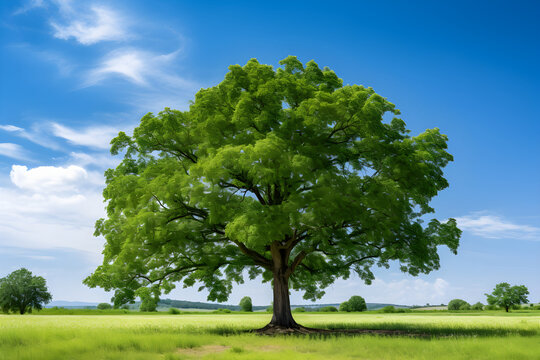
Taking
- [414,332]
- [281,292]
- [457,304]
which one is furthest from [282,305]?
[457,304]

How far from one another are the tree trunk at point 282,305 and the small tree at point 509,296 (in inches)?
3088

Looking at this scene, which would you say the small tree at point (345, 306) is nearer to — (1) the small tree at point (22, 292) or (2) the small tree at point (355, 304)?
(2) the small tree at point (355, 304)

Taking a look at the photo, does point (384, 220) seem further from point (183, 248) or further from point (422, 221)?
point (183, 248)

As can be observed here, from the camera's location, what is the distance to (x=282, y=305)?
81.1 feet

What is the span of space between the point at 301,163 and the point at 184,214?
8186mm

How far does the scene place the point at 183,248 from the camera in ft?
82.3

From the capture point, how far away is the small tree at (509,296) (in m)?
86.1

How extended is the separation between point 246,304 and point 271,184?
142 ft

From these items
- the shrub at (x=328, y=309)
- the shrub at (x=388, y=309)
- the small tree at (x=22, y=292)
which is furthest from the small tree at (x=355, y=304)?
the small tree at (x=22, y=292)

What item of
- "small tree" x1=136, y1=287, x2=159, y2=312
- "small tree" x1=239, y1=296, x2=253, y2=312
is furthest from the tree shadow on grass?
"small tree" x1=239, y1=296, x2=253, y2=312

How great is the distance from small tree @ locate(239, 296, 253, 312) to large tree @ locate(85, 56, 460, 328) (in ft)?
112

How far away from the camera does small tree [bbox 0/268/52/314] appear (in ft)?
197

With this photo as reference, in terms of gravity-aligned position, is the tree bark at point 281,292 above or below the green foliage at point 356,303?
above

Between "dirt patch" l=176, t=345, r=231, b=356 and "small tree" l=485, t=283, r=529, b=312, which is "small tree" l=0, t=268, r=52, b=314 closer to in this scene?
"dirt patch" l=176, t=345, r=231, b=356
